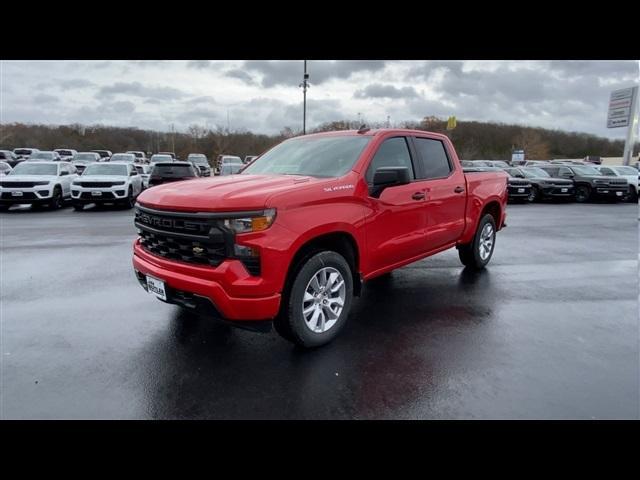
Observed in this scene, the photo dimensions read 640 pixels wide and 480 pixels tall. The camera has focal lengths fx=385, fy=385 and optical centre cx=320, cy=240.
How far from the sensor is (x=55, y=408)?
267cm

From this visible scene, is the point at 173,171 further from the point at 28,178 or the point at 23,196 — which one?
the point at 23,196

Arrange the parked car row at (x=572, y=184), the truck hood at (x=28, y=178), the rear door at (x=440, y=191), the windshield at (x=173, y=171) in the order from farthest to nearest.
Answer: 1. the parked car row at (x=572, y=184)
2. the windshield at (x=173, y=171)
3. the truck hood at (x=28, y=178)
4. the rear door at (x=440, y=191)

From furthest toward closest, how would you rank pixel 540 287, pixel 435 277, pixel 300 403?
pixel 435 277, pixel 540 287, pixel 300 403

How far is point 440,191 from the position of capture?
4.84 m

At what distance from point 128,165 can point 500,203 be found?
44.2ft

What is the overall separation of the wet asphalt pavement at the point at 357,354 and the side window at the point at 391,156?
1.66 meters

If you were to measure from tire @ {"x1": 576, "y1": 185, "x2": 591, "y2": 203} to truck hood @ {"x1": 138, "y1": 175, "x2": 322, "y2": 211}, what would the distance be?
69.6ft

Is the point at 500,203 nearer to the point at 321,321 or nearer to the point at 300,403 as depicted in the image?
the point at 321,321

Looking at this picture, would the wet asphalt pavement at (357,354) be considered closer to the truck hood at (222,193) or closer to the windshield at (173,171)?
the truck hood at (222,193)

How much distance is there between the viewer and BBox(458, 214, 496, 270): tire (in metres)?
6.03

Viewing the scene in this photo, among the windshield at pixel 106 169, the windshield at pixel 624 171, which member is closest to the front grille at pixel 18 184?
the windshield at pixel 106 169

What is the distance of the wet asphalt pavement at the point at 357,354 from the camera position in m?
2.74
